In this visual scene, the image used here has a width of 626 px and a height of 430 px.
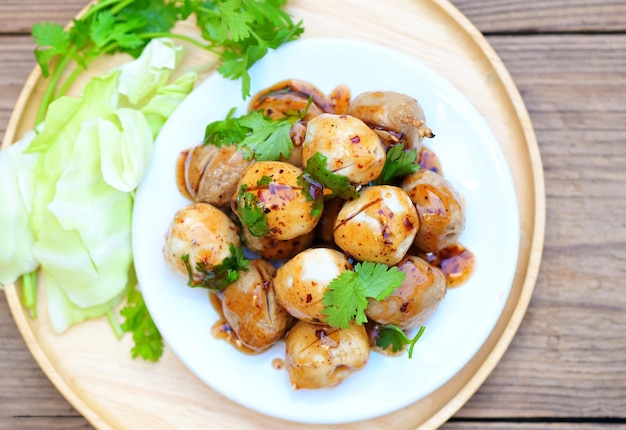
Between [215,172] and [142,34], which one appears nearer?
[215,172]

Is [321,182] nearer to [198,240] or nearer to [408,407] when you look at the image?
[198,240]

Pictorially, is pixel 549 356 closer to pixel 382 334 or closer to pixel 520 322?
pixel 520 322

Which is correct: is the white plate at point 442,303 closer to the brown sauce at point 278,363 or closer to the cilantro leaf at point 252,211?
the brown sauce at point 278,363

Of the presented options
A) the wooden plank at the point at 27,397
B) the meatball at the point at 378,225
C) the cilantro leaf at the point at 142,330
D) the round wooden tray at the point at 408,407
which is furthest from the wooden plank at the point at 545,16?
the wooden plank at the point at 27,397

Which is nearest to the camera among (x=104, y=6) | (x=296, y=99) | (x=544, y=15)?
(x=296, y=99)

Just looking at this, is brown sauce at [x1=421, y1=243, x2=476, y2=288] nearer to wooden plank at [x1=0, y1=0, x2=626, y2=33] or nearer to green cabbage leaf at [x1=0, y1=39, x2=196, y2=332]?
wooden plank at [x1=0, y1=0, x2=626, y2=33]

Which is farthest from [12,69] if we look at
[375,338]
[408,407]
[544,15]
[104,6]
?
[544,15]

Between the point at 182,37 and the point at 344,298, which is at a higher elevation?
the point at 182,37
